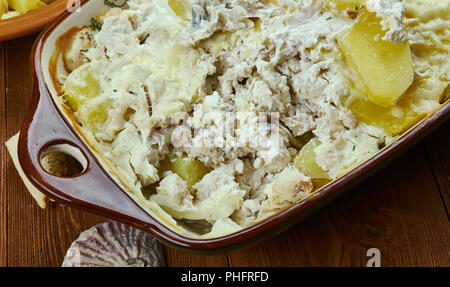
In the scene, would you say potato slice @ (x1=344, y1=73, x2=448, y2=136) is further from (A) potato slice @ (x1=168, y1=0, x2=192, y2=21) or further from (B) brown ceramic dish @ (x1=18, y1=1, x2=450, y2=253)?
(A) potato slice @ (x1=168, y1=0, x2=192, y2=21)

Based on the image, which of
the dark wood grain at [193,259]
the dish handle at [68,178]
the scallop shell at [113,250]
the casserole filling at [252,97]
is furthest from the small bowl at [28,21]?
the dark wood grain at [193,259]

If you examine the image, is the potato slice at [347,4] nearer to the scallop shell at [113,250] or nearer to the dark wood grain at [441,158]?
the dark wood grain at [441,158]

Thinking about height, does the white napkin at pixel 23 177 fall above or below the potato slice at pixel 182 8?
below

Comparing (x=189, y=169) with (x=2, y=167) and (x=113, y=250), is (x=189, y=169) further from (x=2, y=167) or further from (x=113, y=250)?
(x=2, y=167)

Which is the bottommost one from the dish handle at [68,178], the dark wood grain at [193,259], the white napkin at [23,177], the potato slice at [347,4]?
the dark wood grain at [193,259]

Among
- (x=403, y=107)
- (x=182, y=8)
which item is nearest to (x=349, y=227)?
(x=403, y=107)
